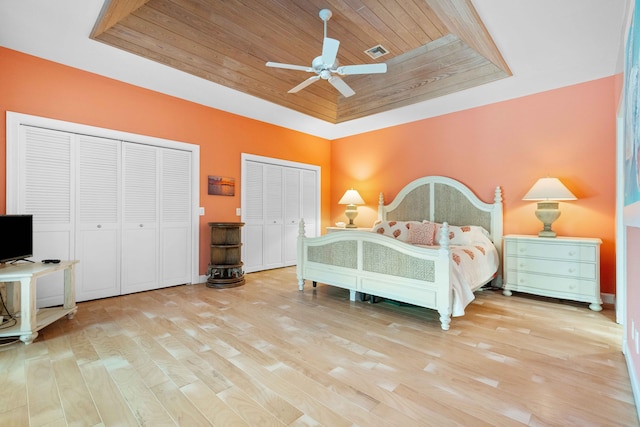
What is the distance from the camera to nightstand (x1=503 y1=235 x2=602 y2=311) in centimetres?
321

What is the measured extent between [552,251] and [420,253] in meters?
1.77

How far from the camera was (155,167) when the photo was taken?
4.02 metres

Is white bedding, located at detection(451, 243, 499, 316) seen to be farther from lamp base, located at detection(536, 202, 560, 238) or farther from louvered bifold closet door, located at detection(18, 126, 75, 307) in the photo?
louvered bifold closet door, located at detection(18, 126, 75, 307)

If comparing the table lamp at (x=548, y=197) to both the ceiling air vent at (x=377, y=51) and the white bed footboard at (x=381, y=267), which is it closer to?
the white bed footboard at (x=381, y=267)

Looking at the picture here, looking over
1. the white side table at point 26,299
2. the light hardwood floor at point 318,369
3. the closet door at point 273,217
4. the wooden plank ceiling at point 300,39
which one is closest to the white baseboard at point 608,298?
the light hardwood floor at point 318,369

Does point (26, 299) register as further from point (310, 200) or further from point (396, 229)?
point (310, 200)

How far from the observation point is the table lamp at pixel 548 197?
11.4 feet

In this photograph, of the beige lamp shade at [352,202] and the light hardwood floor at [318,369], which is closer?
the light hardwood floor at [318,369]

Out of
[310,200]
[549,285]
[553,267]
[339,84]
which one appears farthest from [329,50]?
[310,200]

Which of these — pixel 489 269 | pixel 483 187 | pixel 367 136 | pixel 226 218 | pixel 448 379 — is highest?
pixel 367 136

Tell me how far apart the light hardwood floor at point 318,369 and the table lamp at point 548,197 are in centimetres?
100

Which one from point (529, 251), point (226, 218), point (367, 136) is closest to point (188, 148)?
point (226, 218)

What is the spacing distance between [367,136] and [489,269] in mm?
3233

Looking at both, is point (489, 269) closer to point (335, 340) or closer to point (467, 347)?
point (467, 347)
